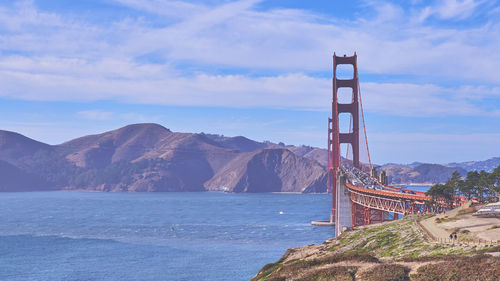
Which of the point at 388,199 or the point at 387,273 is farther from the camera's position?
the point at 388,199

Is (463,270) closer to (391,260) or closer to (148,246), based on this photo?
(391,260)

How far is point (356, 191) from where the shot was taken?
8331 cm

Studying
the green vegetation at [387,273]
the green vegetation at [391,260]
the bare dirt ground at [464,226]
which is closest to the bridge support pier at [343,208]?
the bare dirt ground at [464,226]

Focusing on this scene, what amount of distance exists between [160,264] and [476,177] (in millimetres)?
44523

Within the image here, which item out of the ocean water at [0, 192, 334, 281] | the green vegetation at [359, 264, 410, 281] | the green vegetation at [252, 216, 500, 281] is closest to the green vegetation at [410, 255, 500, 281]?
the green vegetation at [252, 216, 500, 281]

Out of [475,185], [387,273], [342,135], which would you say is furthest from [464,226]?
[342,135]

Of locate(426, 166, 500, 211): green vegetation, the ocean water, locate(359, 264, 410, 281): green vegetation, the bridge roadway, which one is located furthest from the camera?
the ocean water

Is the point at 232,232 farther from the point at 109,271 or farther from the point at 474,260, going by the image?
the point at 474,260

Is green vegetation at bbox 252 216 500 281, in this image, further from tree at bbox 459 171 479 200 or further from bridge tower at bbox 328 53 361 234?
bridge tower at bbox 328 53 361 234

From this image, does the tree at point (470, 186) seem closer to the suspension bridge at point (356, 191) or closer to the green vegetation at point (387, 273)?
the suspension bridge at point (356, 191)

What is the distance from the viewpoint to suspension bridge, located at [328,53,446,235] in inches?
2608

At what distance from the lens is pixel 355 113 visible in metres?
113

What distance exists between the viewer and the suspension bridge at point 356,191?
6625 cm

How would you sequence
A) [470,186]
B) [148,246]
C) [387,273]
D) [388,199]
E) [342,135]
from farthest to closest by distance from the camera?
1. [342,135]
2. [148,246]
3. [470,186]
4. [388,199]
5. [387,273]
